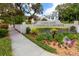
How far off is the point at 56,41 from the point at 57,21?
187 millimetres

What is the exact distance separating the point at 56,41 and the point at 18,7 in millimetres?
475

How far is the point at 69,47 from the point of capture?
3.24m

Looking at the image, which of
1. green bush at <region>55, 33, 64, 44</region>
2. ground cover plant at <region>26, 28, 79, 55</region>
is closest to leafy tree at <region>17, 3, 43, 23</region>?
ground cover plant at <region>26, 28, 79, 55</region>

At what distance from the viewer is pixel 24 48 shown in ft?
10.6

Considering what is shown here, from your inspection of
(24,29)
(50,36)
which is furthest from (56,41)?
(24,29)

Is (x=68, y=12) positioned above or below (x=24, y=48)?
above

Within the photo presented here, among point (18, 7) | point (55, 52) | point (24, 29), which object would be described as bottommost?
point (55, 52)

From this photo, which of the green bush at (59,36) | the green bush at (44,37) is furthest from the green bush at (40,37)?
the green bush at (59,36)

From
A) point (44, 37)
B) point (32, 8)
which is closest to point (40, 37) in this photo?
point (44, 37)

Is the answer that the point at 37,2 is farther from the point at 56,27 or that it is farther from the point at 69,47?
the point at 69,47

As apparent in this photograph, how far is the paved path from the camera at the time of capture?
10.6 feet

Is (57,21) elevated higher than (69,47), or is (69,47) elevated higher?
(57,21)

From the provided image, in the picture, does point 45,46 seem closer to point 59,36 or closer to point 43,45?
point 43,45

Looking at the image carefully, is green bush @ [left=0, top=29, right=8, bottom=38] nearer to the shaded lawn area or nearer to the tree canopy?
the shaded lawn area
